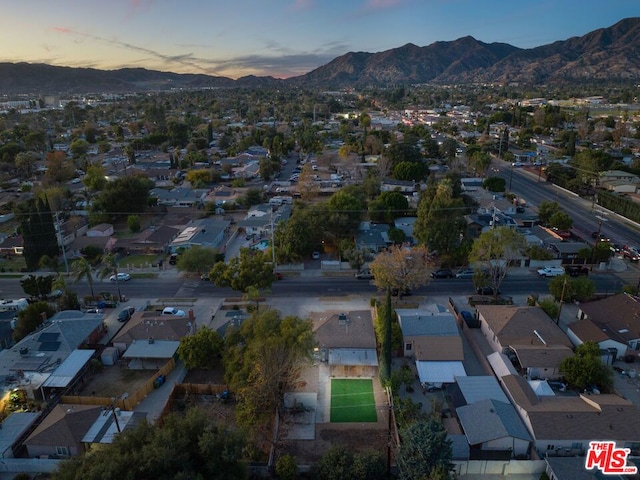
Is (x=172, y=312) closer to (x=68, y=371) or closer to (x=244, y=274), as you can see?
(x=244, y=274)

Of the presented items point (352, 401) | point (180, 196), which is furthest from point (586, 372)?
point (180, 196)

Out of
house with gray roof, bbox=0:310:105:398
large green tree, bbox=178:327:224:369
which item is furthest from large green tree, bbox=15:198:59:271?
large green tree, bbox=178:327:224:369

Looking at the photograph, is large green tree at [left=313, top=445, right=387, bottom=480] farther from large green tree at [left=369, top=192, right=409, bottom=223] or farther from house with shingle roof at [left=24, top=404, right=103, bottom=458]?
large green tree at [left=369, top=192, right=409, bottom=223]

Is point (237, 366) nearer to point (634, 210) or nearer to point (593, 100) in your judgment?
point (634, 210)

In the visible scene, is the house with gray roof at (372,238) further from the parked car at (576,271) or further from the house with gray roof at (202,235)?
the parked car at (576,271)

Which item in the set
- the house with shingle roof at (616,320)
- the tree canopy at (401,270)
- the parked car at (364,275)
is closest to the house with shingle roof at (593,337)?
the house with shingle roof at (616,320)

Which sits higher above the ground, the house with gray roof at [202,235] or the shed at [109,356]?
the house with gray roof at [202,235]

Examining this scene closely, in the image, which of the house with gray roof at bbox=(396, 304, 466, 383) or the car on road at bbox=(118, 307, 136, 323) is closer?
the house with gray roof at bbox=(396, 304, 466, 383)
